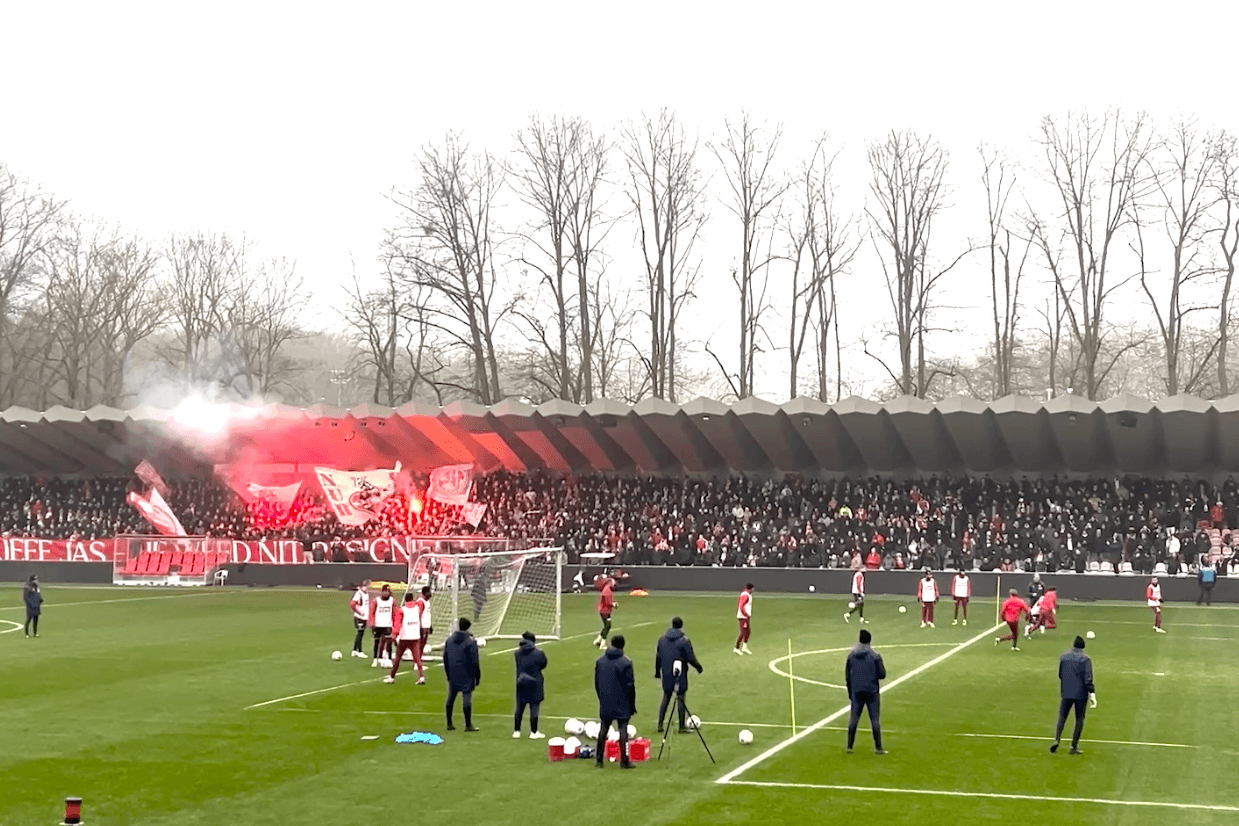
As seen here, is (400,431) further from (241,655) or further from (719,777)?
(719,777)

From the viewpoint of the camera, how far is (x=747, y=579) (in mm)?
53094

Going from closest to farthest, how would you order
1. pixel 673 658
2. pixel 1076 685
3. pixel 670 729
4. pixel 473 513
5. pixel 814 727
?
pixel 1076 685 < pixel 673 658 < pixel 670 729 < pixel 814 727 < pixel 473 513

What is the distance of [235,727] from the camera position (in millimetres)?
20391

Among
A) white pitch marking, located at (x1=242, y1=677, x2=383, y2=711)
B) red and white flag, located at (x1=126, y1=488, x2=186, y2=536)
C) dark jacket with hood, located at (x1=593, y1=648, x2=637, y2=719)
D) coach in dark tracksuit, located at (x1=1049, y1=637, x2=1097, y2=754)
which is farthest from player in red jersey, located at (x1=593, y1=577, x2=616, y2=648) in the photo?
red and white flag, located at (x1=126, y1=488, x2=186, y2=536)

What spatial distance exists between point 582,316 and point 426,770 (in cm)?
5337

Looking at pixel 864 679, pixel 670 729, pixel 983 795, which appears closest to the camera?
pixel 983 795

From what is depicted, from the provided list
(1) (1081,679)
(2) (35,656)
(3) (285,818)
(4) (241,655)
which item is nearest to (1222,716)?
(1) (1081,679)

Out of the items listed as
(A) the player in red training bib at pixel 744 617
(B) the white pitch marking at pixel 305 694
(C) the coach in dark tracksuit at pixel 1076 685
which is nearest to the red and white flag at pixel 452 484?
(A) the player in red training bib at pixel 744 617

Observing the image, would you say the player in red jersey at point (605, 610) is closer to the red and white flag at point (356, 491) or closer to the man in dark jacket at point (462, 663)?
the man in dark jacket at point (462, 663)

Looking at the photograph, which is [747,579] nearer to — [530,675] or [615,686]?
[530,675]

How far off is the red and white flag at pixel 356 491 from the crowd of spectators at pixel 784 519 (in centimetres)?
53

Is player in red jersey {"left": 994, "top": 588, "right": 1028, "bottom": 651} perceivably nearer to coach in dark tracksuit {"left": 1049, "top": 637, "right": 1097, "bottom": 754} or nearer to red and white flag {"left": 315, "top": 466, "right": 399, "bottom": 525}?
coach in dark tracksuit {"left": 1049, "top": 637, "right": 1097, "bottom": 754}

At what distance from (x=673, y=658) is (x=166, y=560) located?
44.7 m

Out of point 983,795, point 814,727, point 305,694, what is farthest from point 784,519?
point 983,795
